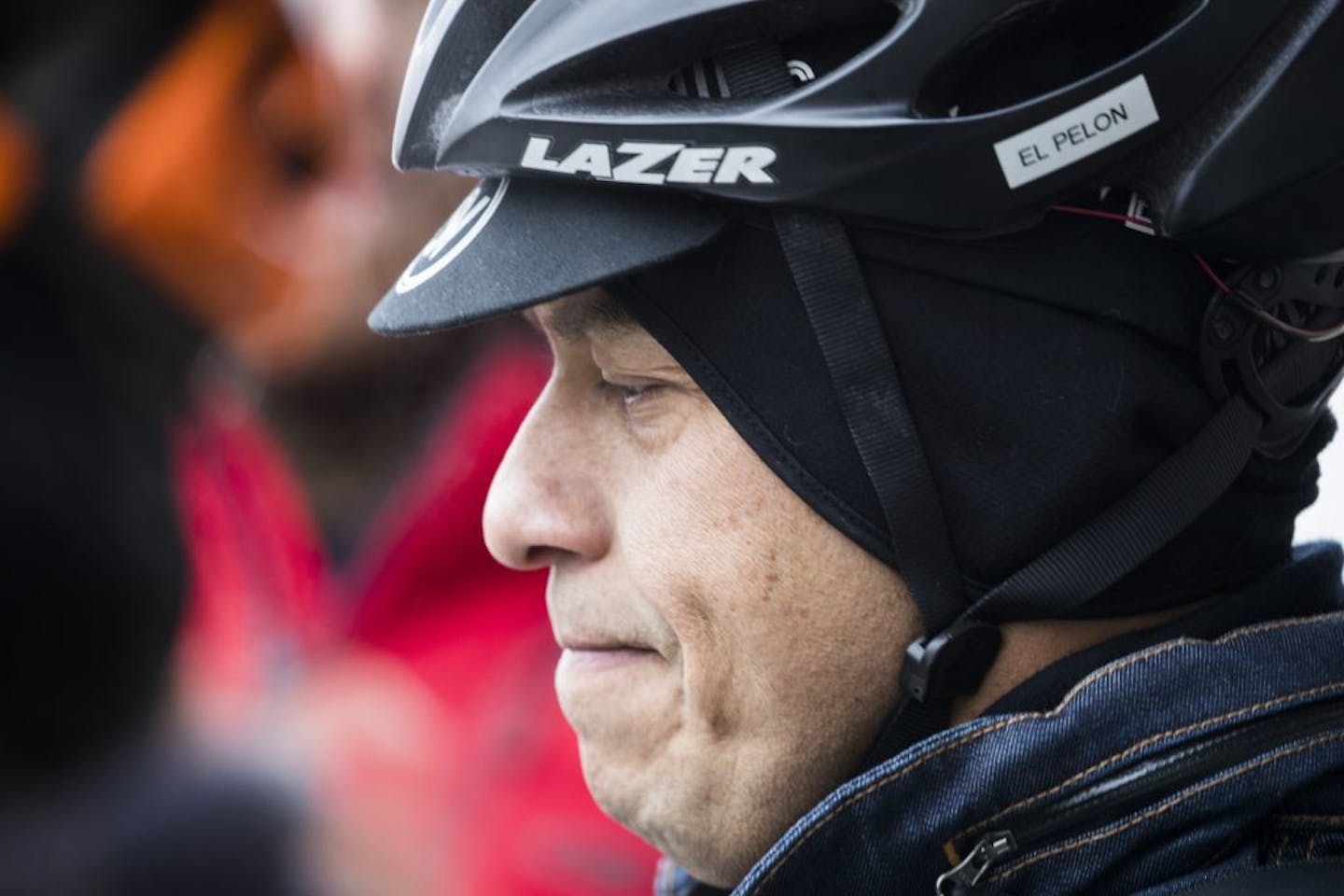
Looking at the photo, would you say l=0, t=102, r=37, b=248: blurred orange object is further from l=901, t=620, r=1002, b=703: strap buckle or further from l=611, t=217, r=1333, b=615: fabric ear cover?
l=901, t=620, r=1002, b=703: strap buckle

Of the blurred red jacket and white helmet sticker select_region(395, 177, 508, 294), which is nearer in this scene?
white helmet sticker select_region(395, 177, 508, 294)

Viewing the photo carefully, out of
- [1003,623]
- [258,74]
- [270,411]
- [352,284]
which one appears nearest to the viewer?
[1003,623]

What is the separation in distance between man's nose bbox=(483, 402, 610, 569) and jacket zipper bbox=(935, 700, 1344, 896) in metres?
0.51

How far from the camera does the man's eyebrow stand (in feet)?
6.40

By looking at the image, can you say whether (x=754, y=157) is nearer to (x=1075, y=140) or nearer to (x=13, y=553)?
(x=1075, y=140)

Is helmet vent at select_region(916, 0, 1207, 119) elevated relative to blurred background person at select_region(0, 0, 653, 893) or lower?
elevated

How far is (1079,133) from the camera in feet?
5.82

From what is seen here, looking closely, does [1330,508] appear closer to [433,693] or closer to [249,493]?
[433,693]

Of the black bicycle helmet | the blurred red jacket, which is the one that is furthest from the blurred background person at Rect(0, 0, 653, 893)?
the black bicycle helmet

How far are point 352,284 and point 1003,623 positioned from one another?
2455 millimetres

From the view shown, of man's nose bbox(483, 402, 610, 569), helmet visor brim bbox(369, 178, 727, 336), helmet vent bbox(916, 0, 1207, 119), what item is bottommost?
man's nose bbox(483, 402, 610, 569)

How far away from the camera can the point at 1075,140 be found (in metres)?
1.77


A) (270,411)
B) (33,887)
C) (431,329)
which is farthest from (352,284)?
(431,329)

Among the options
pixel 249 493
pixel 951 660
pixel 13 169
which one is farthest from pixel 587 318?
pixel 13 169
